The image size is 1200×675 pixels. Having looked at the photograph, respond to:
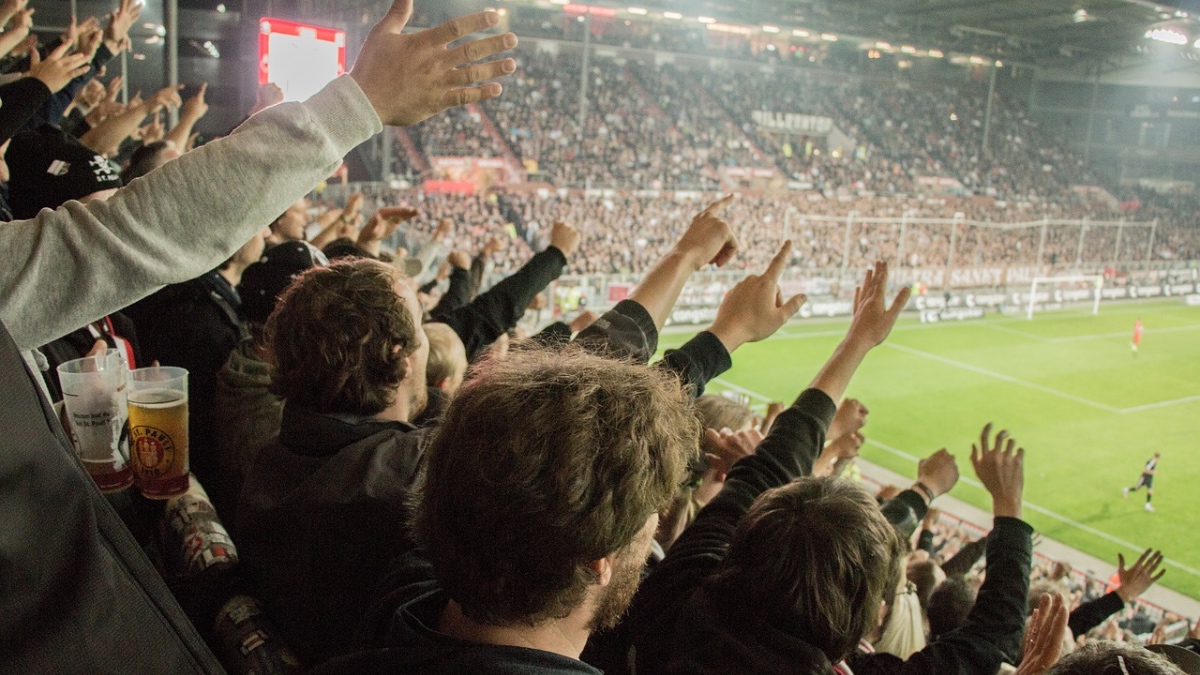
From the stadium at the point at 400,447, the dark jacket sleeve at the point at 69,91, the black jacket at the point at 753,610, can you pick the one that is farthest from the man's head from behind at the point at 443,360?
the dark jacket sleeve at the point at 69,91

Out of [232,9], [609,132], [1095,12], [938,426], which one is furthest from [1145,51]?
[232,9]

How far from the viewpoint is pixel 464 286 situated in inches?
203

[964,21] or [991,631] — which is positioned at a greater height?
[964,21]

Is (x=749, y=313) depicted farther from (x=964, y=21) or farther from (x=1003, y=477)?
(x=964, y=21)

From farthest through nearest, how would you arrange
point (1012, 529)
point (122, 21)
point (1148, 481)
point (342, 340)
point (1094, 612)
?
1. point (1148, 481)
2. point (1094, 612)
3. point (122, 21)
4. point (1012, 529)
5. point (342, 340)

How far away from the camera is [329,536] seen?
1741 millimetres

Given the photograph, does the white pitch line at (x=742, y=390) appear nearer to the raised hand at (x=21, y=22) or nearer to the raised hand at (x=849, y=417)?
the raised hand at (x=849, y=417)

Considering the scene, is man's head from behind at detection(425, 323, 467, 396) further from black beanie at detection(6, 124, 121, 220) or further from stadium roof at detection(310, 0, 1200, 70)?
stadium roof at detection(310, 0, 1200, 70)

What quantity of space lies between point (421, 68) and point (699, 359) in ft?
3.80

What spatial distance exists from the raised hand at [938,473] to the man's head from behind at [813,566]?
1.48 m

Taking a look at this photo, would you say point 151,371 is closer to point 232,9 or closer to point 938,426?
point 232,9

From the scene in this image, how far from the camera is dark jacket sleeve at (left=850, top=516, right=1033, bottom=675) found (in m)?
2.14

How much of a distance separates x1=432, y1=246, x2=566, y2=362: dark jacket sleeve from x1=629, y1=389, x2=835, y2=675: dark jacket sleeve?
4.19 ft

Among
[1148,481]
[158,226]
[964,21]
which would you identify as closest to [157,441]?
[158,226]
